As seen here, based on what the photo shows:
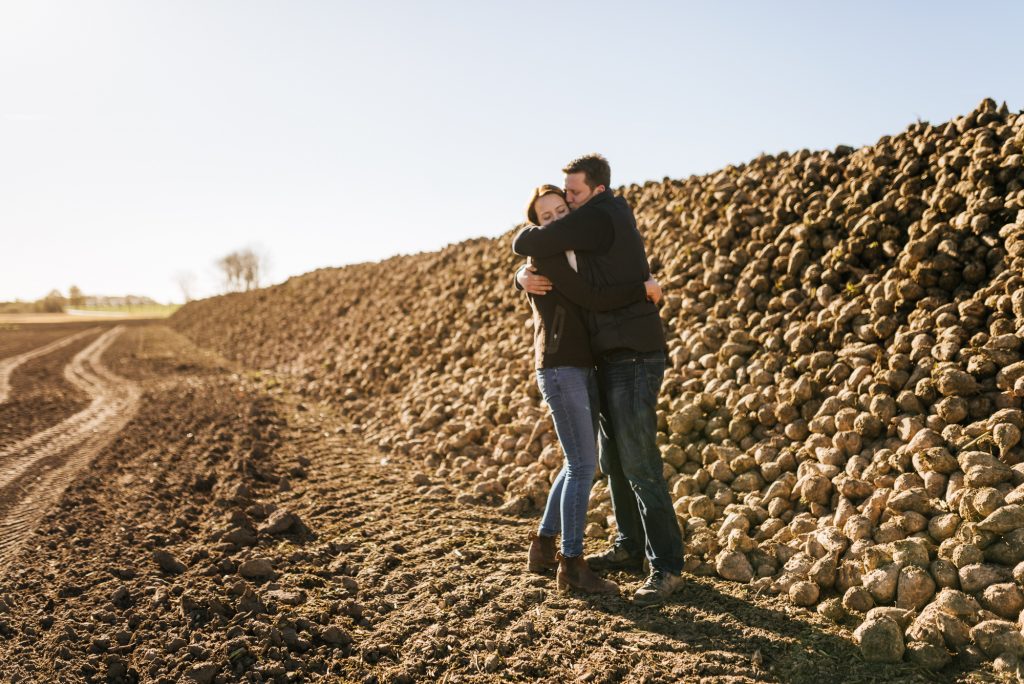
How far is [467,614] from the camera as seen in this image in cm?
394

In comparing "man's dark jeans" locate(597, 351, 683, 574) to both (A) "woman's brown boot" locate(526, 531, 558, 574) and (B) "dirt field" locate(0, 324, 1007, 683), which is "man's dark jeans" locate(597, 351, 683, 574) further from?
(A) "woman's brown boot" locate(526, 531, 558, 574)

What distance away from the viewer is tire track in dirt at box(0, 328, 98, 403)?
13.2 m

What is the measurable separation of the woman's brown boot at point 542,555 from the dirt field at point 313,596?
0.09 meters

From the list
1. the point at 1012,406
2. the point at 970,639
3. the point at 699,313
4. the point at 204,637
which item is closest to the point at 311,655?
the point at 204,637

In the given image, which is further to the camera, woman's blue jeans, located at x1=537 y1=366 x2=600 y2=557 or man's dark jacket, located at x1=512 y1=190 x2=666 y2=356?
woman's blue jeans, located at x1=537 y1=366 x2=600 y2=557

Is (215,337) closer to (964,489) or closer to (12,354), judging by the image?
(12,354)

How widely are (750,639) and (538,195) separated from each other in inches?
101

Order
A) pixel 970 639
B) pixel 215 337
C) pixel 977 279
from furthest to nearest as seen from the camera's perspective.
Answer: pixel 215 337 < pixel 977 279 < pixel 970 639

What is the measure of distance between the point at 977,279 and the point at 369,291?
13347 mm

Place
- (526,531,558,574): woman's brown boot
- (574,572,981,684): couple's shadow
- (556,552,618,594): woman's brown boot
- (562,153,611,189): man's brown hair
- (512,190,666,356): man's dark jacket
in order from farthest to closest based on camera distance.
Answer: (526,531,558,574): woman's brown boot → (556,552,618,594): woman's brown boot → (562,153,611,189): man's brown hair → (512,190,666,356): man's dark jacket → (574,572,981,684): couple's shadow

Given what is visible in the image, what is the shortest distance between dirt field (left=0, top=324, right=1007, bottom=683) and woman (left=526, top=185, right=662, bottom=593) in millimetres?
339

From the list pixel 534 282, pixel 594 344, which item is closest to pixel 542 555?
pixel 594 344

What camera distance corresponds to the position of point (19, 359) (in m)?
19.2

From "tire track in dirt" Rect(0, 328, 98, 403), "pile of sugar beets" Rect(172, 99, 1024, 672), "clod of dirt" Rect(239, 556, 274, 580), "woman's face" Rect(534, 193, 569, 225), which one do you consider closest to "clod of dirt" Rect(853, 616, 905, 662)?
"pile of sugar beets" Rect(172, 99, 1024, 672)
